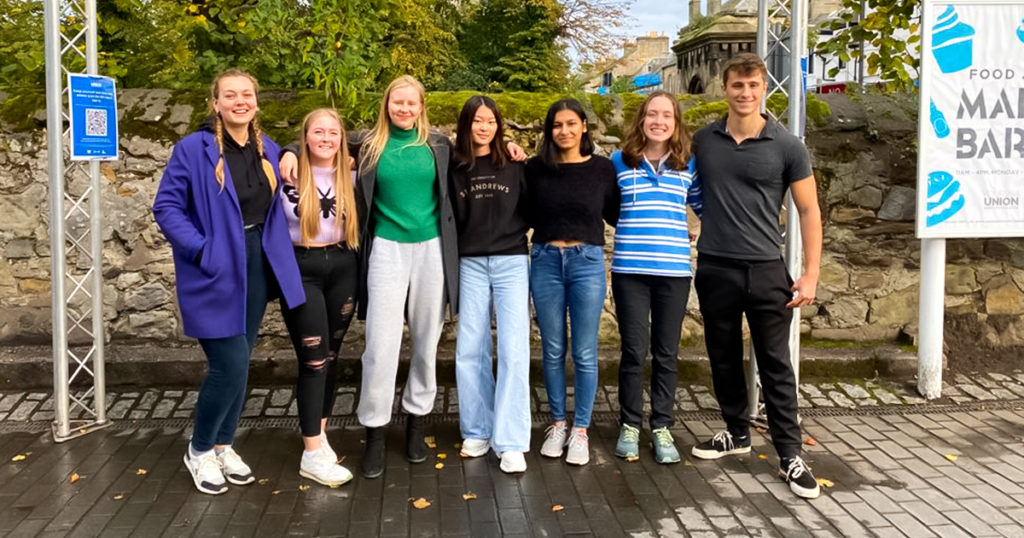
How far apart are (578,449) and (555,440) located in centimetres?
16

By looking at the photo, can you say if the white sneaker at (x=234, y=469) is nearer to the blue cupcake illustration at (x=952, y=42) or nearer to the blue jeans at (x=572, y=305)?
the blue jeans at (x=572, y=305)

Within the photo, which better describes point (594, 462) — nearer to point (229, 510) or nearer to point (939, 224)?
point (229, 510)

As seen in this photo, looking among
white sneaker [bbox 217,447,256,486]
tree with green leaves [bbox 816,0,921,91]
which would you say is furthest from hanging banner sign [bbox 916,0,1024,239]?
white sneaker [bbox 217,447,256,486]

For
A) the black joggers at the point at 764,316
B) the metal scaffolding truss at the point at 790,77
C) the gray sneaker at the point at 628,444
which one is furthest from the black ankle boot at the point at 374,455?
the metal scaffolding truss at the point at 790,77

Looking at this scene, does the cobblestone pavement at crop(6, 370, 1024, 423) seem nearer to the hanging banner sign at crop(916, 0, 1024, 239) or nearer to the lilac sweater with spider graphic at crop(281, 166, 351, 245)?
the hanging banner sign at crop(916, 0, 1024, 239)

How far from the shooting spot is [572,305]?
4223 millimetres

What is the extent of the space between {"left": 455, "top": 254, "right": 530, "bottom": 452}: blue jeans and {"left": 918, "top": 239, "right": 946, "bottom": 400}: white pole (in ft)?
9.01

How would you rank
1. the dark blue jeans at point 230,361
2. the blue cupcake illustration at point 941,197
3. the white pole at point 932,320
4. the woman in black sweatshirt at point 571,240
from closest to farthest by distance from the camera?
the dark blue jeans at point 230,361
the woman in black sweatshirt at point 571,240
the blue cupcake illustration at point 941,197
the white pole at point 932,320

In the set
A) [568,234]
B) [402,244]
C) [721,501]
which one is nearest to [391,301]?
[402,244]

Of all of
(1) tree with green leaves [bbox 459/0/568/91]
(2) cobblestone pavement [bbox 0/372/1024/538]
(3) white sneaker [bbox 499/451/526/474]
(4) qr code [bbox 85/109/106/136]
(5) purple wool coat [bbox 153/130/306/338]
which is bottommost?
(2) cobblestone pavement [bbox 0/372/1024/538]

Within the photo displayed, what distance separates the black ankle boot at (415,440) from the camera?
14.0 feet

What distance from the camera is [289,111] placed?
572cm

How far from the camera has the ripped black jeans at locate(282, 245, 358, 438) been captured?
3.88 metres

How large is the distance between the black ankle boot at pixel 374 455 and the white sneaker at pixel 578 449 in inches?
36.3
